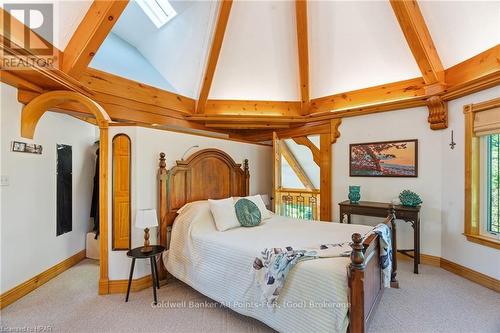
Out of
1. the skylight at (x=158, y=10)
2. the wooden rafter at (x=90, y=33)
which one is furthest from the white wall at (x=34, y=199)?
the skylight at (x=158, y=10)

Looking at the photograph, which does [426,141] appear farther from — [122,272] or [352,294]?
[122,272]

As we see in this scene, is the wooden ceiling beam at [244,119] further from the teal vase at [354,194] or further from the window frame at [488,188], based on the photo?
the window frame at [488,188]

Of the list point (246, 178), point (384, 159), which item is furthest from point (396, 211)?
point (246, 178)

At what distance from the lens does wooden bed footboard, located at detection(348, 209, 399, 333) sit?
66.8 inches

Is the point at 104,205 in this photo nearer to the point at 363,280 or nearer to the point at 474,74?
the point at 363,280

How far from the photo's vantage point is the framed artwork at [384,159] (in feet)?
12.7

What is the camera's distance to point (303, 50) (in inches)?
158

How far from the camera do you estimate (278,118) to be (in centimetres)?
478

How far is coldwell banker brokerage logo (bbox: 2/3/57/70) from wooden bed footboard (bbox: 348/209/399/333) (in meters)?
3.16

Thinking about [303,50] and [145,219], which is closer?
[145,219]

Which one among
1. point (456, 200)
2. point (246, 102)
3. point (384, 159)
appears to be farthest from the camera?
point (246, 102)

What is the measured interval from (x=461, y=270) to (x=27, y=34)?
5.67 m

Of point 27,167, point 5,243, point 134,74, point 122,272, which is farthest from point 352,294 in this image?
point 134,74

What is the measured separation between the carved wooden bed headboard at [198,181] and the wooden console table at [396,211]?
1.74 m
